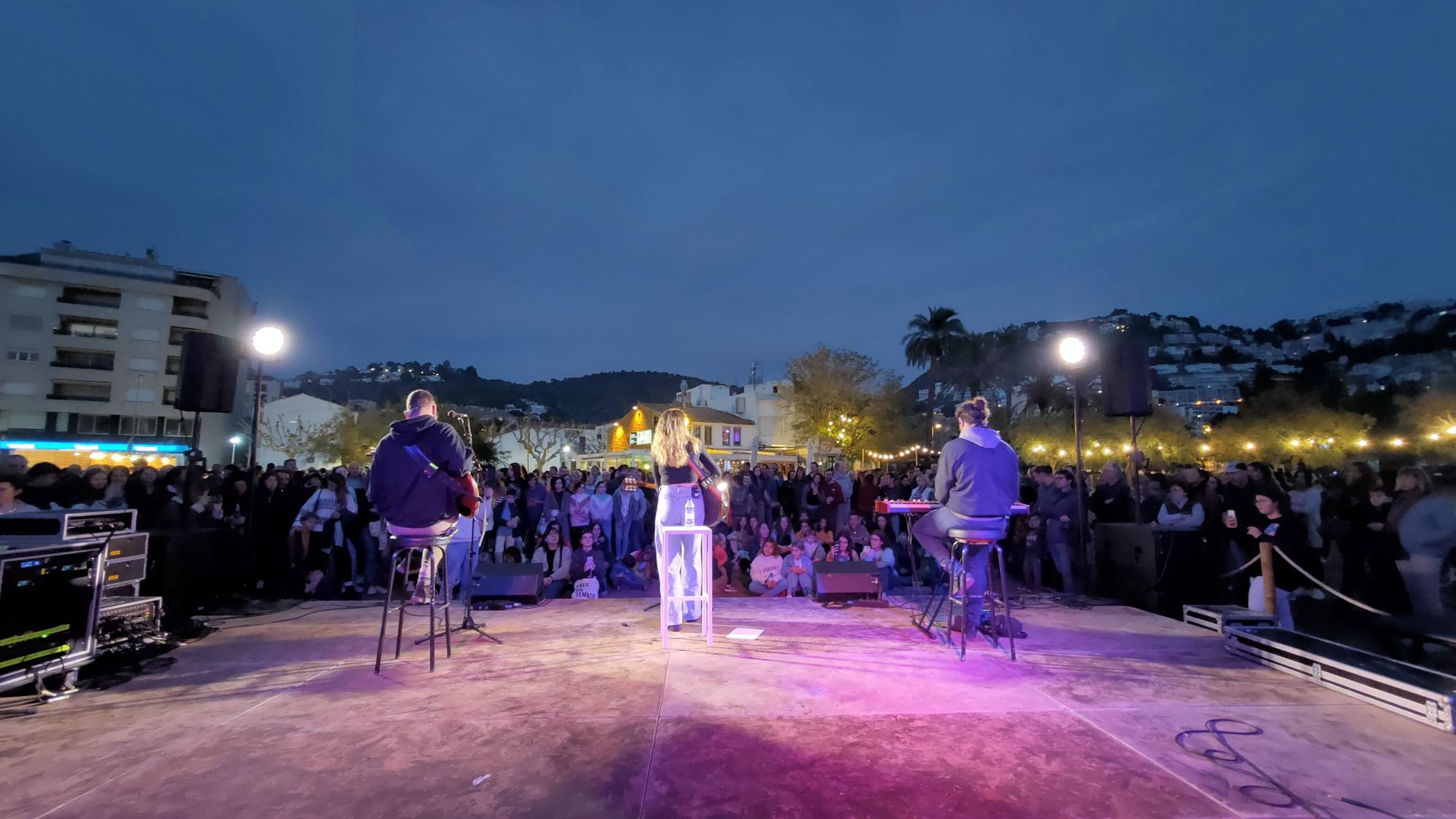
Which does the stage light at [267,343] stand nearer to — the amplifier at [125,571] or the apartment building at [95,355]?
the amplifier at [125,571]

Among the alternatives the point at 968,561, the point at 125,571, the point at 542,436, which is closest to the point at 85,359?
the point at 542,436

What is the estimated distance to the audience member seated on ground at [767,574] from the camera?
26.3ft

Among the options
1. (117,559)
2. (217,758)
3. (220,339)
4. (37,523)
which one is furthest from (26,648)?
(220,339)

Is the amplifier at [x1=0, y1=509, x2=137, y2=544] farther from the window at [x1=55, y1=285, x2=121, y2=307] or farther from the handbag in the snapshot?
the window at [x1=55, y1=285, x2=121, y2=307]

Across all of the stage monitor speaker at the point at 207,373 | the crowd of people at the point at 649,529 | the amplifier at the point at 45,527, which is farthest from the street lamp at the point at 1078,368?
the stage monitor speaker at the point at 207,373

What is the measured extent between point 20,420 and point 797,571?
4882cm

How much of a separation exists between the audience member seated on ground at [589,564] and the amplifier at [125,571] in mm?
4201

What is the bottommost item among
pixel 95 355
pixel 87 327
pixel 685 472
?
pixel 685 472

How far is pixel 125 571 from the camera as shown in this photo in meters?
4.70

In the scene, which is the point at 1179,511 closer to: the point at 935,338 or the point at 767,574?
the point at 767,574

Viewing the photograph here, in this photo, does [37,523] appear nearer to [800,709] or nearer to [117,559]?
[117,559]

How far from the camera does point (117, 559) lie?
15.2 ft

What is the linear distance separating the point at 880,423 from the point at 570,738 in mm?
37286

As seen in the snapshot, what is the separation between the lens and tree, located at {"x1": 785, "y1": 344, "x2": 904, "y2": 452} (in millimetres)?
37500
